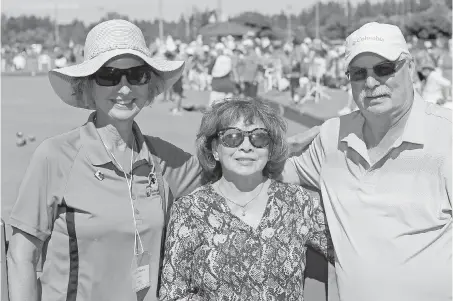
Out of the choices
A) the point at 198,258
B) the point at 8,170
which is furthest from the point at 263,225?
the point at 8,170

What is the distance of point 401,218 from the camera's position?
9.70 ft

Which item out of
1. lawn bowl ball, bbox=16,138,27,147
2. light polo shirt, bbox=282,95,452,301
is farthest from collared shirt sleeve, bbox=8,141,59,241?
lawn bowl ball, bbox=16,138,27,147

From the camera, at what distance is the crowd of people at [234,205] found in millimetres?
2953

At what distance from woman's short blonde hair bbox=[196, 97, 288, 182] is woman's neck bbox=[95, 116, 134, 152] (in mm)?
348

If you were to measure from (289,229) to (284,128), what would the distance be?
1.66ft

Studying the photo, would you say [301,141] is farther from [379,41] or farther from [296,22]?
[296,22]

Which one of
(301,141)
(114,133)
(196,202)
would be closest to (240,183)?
(196,202)

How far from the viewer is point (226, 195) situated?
3.20 m

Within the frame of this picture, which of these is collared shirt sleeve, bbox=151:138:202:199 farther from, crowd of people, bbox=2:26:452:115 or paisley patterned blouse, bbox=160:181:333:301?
crowd of people, bbox=2:26:452:115

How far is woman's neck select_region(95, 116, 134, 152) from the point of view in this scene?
10.5 feet

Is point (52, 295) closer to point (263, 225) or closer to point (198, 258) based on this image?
point (198, 258)

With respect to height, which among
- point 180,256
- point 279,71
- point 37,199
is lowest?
point 279,71

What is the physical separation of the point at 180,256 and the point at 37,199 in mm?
622

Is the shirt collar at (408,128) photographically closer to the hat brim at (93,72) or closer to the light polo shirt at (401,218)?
the light polo shirt at (401,218)
